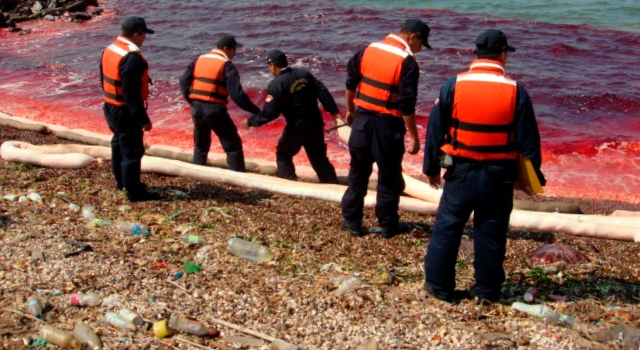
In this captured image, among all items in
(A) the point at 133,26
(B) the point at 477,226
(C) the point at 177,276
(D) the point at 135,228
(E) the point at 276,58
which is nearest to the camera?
(B) the point at 477,226

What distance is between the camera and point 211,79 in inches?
283

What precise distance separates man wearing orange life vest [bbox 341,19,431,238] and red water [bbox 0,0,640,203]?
3.96 metres

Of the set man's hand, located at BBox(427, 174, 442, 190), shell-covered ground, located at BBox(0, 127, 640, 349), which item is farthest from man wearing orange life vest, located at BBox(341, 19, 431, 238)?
man's hand, located at BBox(427, 174, 442, 190)

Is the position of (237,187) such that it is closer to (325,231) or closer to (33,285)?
(325,231)

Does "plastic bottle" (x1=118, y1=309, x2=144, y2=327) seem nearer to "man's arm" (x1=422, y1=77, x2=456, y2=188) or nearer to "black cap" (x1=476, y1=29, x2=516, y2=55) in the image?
"man's arm" (x1=422, y1=77, x2=456, y2=188)

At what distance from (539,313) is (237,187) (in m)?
3.63

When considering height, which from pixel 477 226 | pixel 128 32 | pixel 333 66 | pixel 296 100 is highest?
pixel 128 32

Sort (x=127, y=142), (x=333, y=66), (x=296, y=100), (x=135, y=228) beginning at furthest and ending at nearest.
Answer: (x=333, y=66), (x=296, y=100), (x=127, y=142), (x=135, y=228)

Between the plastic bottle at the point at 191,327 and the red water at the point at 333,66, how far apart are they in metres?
5.85

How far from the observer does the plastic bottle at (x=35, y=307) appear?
4008mm

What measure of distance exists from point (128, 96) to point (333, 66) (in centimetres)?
1053

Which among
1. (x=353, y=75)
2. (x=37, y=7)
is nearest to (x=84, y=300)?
(x=353, y=75)

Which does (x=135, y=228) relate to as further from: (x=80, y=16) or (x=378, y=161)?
(x=80, y=16)

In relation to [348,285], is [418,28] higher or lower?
higher
